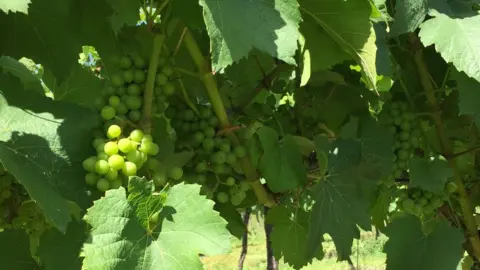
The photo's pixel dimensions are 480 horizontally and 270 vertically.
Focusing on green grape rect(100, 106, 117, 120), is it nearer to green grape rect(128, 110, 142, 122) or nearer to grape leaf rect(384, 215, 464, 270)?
green grape rect(128, 110, 142, 122)

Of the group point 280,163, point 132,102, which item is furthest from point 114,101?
point 280,163

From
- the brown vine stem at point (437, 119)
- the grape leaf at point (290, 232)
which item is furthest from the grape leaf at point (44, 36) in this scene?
the brown vine stem at point (437, 119)

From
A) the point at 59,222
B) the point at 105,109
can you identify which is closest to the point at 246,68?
the point at 105,109

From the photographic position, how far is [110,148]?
44.1 inches

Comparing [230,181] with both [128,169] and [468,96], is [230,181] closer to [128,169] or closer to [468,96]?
[128,169]

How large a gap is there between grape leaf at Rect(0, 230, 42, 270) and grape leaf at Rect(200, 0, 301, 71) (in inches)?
23.9

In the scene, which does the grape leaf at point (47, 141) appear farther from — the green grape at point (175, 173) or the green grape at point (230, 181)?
the green grape at point (230, 181)

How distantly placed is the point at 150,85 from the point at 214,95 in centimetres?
23

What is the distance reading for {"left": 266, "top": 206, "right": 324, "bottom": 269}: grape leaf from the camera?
1937mm

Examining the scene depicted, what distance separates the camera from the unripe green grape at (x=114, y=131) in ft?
3.77

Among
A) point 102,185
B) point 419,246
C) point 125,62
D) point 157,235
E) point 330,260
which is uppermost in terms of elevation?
point 125,62

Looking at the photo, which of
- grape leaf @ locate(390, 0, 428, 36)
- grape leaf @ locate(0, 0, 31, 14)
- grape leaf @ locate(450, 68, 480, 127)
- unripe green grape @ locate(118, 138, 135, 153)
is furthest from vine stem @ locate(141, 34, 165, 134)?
grape leaf @ locate(450, 68, 480, 127)

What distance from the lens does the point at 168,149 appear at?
1.36m

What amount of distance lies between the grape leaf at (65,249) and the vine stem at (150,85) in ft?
0.80
